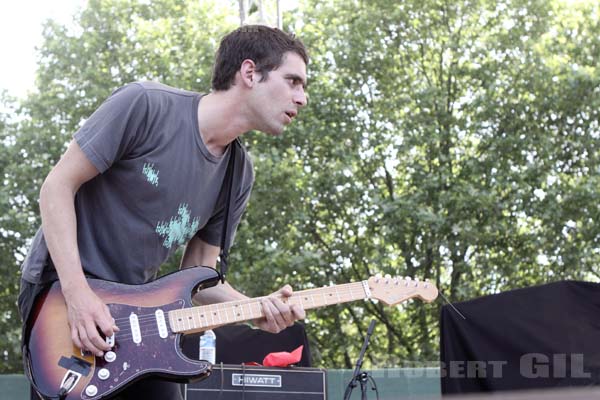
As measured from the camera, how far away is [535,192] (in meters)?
12.8

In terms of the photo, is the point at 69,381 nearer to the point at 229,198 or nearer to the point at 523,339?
the point at 229,198

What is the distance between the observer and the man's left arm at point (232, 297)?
3.12 meters

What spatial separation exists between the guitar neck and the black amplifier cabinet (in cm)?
194

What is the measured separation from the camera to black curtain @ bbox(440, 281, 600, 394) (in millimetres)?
5348

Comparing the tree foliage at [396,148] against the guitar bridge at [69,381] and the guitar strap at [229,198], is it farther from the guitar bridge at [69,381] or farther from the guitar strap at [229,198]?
the guitar bridge at [69,381]

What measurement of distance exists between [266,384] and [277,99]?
2.64 m

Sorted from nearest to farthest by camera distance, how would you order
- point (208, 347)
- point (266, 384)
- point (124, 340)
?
1. point (124, 340)
2. point (266, 384)
3. point (208, 347)

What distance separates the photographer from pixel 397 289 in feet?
12.4

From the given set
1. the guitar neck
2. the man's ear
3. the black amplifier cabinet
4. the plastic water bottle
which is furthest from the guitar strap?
the plastic water bottle

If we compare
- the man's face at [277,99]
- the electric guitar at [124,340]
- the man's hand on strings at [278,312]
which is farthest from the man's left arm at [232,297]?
the man's face at [277,99]

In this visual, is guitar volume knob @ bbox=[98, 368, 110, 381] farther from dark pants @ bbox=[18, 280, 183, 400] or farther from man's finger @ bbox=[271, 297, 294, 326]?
man's finger @ bbox=[271, 297, 294, 326]

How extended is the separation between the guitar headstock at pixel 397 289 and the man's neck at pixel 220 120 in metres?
0.94

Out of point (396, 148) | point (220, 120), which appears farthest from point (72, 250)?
point (396, 148)

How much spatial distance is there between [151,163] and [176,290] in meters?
0.45
